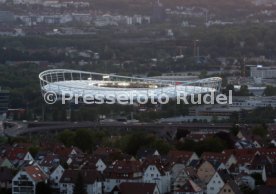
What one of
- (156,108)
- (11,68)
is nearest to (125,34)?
(11,68)

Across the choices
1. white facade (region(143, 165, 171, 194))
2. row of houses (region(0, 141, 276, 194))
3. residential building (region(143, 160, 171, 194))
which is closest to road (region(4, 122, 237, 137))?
row of houses (region(0, 141, 276, 194))

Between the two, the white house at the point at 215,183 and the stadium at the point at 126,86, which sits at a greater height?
the white house at the point at 215,183

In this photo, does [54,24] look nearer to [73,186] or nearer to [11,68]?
[11,68]

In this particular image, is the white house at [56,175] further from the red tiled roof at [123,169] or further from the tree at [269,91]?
the tree at [269,91]

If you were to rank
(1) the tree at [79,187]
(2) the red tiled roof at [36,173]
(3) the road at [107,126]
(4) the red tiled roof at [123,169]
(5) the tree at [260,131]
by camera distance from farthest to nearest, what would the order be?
(3) the road at [107,126] → (5) the tree at [260,131] → (4) the red tiled roof at [123,169] → (2) the red tiled roof at [36,173] → (1) the tree at [79,187]

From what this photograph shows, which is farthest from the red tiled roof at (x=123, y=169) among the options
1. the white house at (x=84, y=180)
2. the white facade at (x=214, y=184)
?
the white facade at (x=214, y=184)

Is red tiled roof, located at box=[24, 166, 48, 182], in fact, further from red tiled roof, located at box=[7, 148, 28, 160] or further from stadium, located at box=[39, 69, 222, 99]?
stadium, located at box=[39, 69, 222, 99]

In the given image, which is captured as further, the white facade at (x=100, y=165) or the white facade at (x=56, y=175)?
the white facade at (x=100, y=165)

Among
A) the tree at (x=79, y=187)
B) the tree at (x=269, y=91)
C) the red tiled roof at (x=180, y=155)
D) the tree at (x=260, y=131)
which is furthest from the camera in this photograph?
the tree at (x=269, y=91)
